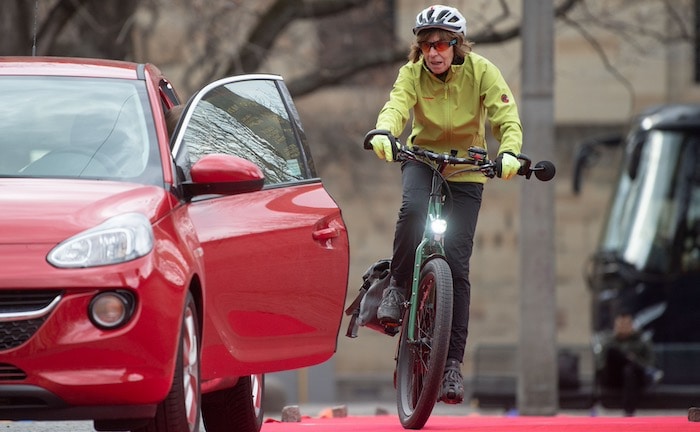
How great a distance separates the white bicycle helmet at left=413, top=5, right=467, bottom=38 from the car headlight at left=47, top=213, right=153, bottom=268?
249 cm

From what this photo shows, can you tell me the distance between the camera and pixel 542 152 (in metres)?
15.7

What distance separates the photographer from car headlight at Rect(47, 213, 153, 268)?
19.8ft

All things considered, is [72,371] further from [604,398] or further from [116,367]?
[604,398]

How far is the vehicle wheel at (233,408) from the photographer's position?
8.02 metres

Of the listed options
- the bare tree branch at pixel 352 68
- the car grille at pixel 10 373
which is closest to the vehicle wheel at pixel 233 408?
the car grille at pixel 10 373

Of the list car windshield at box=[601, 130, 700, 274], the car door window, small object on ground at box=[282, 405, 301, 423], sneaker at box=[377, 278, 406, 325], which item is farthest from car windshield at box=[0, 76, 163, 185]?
car windshield at box=[601, 130, 700, 274]

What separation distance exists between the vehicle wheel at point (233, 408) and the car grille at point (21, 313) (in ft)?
6.85

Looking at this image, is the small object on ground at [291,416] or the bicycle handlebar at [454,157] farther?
the small object on ground at [291,416]

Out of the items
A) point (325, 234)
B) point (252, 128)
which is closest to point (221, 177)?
point (325, 234)

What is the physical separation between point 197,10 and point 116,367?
14.0 metres

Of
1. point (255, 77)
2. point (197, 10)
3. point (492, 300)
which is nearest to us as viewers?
point (255, 77)

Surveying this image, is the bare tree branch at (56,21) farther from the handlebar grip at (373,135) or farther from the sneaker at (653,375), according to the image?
the handlebar grip at (373,135)

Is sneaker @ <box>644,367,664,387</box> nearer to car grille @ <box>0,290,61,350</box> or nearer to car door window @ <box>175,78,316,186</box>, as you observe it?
car door window @ <box>175,78,316,186</box>

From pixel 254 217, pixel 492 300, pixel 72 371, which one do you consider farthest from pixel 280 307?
pixel 492 300
